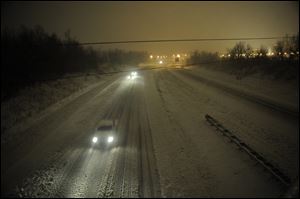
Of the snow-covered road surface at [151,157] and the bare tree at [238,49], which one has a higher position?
the bare tree at [238,49]

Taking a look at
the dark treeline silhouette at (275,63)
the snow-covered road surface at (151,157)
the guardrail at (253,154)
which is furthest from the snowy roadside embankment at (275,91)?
the guardrail at (253,154)

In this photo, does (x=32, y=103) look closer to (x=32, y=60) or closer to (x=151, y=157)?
(x=32, y=60)

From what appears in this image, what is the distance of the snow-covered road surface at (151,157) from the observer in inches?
352

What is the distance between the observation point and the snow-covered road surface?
894cm

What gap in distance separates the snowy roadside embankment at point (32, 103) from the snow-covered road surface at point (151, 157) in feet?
5.91

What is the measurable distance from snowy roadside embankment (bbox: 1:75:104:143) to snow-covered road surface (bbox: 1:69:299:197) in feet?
5.91

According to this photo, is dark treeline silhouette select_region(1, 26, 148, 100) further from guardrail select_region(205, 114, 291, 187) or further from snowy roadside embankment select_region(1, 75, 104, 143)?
guardrail select_region(205, 114, 291, 187)

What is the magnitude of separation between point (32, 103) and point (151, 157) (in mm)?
17657

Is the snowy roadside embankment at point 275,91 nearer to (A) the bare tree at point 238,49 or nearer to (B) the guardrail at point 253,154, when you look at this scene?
(B) the guardrail at point 253,154

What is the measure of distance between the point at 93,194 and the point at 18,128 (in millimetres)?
11531

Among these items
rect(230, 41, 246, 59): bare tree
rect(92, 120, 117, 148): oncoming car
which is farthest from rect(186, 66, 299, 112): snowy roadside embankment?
rect(230, 41, 246, 59): bare tree

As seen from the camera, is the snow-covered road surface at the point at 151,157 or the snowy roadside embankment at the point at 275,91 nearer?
the snow-covered road surface at the point at 151,157

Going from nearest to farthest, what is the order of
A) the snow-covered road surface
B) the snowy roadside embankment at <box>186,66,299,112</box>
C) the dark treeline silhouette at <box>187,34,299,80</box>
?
the snow-covered road surface → the snowy roadside embankment at <box>186,66,299,112</box> → the dark treeline silhouette at <box>187,34,299,80</box>

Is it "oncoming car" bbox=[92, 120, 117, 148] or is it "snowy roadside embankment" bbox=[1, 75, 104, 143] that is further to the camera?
"snowy roadside embankment" bbox=[1, 75, 104, 143]
